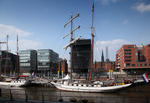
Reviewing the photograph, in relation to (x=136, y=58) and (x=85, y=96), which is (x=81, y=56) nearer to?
(x=136, y=58)

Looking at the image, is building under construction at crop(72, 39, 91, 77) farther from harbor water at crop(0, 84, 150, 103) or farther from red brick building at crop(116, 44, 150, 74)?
harbor water at crop(0, 84, 150, 103)

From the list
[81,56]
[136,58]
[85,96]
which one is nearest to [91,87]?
[85,96]

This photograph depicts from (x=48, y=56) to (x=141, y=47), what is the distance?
229 ft

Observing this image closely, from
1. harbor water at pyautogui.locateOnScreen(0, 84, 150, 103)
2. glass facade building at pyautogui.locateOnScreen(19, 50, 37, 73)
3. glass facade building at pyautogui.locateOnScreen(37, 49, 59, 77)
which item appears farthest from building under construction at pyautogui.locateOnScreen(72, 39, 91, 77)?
harbor water at pyautogui.locateOnScreen(0, 84, 150, 103)

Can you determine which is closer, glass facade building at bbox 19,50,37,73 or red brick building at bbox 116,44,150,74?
red brick building at bbox 116,44,150,74

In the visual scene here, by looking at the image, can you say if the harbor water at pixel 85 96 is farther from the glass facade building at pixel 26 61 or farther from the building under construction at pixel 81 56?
the glass facade building at pixel 26 61

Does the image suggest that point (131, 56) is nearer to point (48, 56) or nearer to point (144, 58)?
point (144, 58)

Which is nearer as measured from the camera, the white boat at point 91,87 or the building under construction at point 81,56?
the white boat at point 91,87

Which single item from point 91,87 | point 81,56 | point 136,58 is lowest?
point 91,87

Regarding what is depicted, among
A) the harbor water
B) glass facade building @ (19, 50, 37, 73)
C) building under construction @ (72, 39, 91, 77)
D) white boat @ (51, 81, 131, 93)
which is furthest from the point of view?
glass facade building @ (19, 50, 37, 73)

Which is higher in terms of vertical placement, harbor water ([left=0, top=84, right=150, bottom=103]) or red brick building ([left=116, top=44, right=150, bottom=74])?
red brick building ([left=116, top=44, right=150, bottom=74])

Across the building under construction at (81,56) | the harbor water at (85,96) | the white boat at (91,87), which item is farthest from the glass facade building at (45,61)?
the harbor water at (85,96)

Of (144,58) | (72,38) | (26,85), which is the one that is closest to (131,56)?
(144,58)

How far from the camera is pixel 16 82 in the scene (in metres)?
51.0
